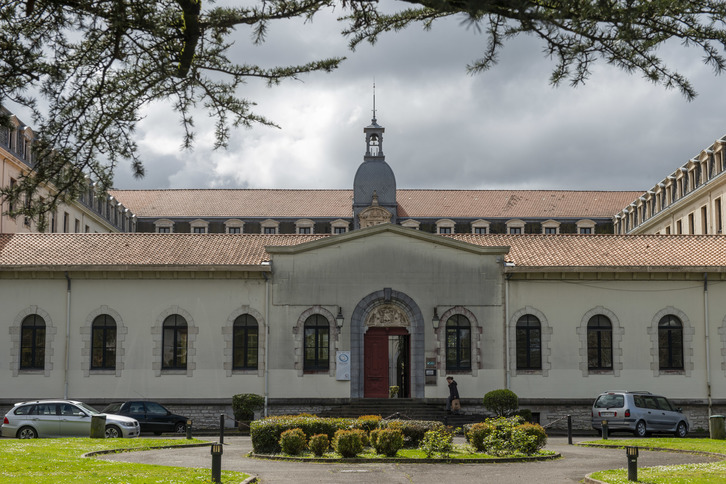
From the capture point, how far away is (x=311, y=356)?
34688 mm

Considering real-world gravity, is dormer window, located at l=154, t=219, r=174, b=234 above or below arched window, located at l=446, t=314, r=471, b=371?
above

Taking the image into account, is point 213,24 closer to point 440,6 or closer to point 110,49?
point 110,49

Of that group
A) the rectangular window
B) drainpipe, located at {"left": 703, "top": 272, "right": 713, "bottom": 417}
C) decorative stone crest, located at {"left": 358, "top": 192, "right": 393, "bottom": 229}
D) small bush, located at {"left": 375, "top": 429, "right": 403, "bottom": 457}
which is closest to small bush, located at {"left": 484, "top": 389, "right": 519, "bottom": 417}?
drainpipe, located at {"left": 703, "top": 272, "right": 713, "bottom": 417}

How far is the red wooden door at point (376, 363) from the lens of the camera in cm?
3475

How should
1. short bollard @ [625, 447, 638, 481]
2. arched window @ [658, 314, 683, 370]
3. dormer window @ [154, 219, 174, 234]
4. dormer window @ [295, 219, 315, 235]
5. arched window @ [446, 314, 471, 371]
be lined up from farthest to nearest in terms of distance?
dormer window @ [295, 219, 315, 235] < dormer window @ [154, 219, 174, 234] < arched window @ [658, 314, 683, 370] < arched window @ [446, 314, 471, 371] < short bollard @ [625, 447, 638, 481]

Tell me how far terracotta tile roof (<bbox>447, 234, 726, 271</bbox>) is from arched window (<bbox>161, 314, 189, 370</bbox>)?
11.4m

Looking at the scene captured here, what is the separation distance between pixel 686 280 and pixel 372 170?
40.2 m

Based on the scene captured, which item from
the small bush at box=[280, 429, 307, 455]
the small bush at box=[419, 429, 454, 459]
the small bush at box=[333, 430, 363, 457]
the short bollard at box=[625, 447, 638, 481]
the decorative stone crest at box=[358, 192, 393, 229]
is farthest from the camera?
the decorative stone crest at box=[358, 192, 393, 229]

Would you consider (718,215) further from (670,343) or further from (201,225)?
(201,225)

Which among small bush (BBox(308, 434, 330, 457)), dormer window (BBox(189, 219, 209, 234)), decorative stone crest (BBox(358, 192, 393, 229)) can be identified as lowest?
small bush (BBox(308, 434, 330, 457))

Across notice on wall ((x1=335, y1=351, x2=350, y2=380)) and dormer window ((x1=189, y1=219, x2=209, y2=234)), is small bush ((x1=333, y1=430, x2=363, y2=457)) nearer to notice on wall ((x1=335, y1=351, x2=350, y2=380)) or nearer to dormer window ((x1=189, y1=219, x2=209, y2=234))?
notice on wall ((x1=335, y1=351, x2=350, y2=380))

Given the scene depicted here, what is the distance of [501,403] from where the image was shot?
32906mm

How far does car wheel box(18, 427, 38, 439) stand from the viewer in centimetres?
2827

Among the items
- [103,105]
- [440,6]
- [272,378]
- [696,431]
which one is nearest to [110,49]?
[103,105]
